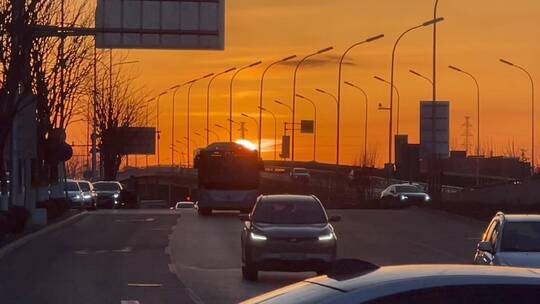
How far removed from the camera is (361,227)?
42969mm

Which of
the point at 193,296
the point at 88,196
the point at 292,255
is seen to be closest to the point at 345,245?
the point at 292,255

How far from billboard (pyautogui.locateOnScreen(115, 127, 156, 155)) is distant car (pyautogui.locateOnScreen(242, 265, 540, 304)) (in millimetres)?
80426

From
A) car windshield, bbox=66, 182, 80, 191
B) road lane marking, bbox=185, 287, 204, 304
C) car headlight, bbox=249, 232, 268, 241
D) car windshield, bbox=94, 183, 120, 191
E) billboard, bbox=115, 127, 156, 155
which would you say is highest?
billboard, bbox=115, 127, 156, 155

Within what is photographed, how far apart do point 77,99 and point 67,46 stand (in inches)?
319

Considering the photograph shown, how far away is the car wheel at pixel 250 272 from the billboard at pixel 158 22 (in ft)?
61.5

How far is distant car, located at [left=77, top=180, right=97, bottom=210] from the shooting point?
61.4 metres

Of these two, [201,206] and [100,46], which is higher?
[100,46]

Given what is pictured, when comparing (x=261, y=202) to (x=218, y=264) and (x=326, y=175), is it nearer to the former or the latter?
(x=218, y=264)

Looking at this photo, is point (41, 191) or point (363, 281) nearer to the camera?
point (363, 281)

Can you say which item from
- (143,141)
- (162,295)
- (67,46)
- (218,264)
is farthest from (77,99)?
(143,141)

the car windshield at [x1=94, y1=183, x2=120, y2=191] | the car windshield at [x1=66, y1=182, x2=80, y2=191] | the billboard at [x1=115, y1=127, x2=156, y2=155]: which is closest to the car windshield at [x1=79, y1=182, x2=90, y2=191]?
the car windshield at [x1=66, y1=182, x2=80, y2=191]

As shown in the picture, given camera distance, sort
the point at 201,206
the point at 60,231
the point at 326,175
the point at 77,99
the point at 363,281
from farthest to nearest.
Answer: the point at 326,175 → the point at 77,99 → the point at 201,206 → the point at 60,231 → the point at 363,281

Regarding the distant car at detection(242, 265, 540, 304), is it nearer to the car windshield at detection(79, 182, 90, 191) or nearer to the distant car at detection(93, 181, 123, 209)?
the car windshield at detection(79, 182, 90, 191)

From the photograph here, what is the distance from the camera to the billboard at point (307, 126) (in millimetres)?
105625
